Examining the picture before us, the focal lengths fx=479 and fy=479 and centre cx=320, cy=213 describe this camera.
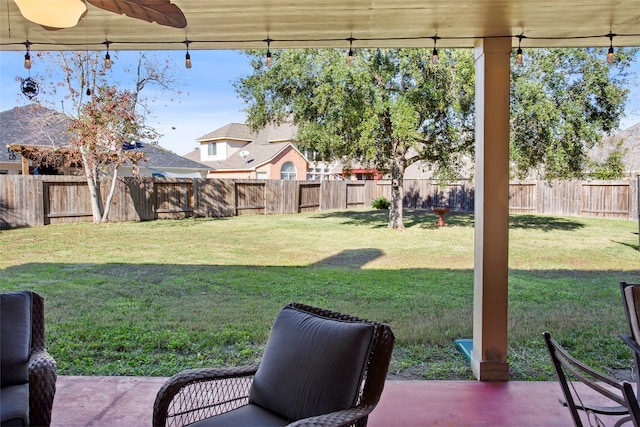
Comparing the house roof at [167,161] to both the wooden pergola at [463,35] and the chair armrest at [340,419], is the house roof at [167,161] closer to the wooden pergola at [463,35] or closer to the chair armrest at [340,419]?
the wooden pergola at [463,35]

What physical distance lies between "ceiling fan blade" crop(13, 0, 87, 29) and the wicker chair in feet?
5.11

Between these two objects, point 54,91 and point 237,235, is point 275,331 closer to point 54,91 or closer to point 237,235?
point 237,235

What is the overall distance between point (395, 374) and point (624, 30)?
261cm

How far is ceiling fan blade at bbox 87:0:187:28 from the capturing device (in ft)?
6.90

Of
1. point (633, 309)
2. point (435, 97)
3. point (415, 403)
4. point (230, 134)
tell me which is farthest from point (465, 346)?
point (230, 134)

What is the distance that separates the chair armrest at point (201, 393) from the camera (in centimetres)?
178

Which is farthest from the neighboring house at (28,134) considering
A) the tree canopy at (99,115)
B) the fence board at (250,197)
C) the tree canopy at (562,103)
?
the tree canopy at (562,103)

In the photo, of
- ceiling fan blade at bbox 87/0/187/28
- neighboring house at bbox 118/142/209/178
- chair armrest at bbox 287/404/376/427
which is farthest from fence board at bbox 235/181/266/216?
chair armrest at bbox 287/404/376/427

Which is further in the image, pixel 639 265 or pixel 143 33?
pixel 639 265

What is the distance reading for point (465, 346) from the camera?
11.6ft

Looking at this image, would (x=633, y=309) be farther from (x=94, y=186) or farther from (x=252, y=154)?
(x=252, y=154)

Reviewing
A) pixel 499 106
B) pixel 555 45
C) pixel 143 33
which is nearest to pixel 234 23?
pixel 143 33

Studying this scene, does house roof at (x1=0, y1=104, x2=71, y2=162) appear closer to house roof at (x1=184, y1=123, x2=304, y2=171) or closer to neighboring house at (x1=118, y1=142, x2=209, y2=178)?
neighboring house at (x1=118, y1=142, x2=209, y2=178)

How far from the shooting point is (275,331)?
201cm
